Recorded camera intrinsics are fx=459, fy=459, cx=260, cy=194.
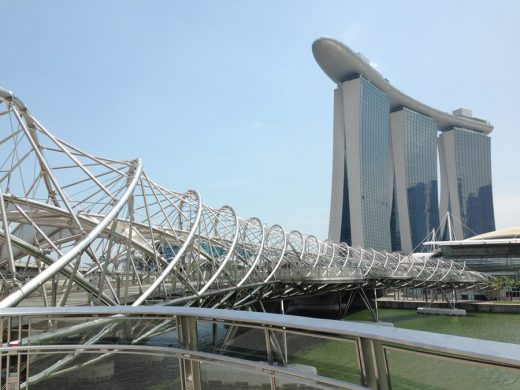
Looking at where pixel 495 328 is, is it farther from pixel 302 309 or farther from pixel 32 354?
pixel 32 354

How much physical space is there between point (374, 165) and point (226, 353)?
114m

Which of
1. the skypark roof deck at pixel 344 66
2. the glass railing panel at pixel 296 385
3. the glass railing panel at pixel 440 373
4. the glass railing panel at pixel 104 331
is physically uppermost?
the skypark roof deck at pixel 344 66

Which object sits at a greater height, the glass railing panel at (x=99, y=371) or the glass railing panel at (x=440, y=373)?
the glass railing panel at (x=440, y=373)

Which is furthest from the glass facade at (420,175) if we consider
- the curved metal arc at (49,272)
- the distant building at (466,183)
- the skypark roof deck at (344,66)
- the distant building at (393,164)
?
the curved metal arc at (49,272)

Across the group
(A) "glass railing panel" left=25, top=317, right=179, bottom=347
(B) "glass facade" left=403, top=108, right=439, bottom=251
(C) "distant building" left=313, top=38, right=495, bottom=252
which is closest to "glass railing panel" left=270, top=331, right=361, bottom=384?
(A) "glass railing panel" left=25, top=317, right=179, bottom=347

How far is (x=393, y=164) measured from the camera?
132125 millimetres

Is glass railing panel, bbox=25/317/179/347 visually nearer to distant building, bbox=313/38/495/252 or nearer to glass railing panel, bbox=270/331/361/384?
glass railing panel, bbox=270/331/361/384

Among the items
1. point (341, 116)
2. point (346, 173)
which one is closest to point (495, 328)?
point (346, 173)

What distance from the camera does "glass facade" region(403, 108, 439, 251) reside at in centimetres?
13062

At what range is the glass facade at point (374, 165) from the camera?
109 m

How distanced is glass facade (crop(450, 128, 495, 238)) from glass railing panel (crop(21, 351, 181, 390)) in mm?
153118

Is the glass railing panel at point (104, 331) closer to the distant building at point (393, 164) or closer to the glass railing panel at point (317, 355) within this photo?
the glass railing panel at point (317, 355)

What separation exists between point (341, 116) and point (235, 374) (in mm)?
115381

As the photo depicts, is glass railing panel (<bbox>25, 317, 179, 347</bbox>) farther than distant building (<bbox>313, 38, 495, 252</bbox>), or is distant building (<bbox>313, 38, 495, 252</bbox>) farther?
distant building (<bbox>313, 38, 495, 252</bbox>)
